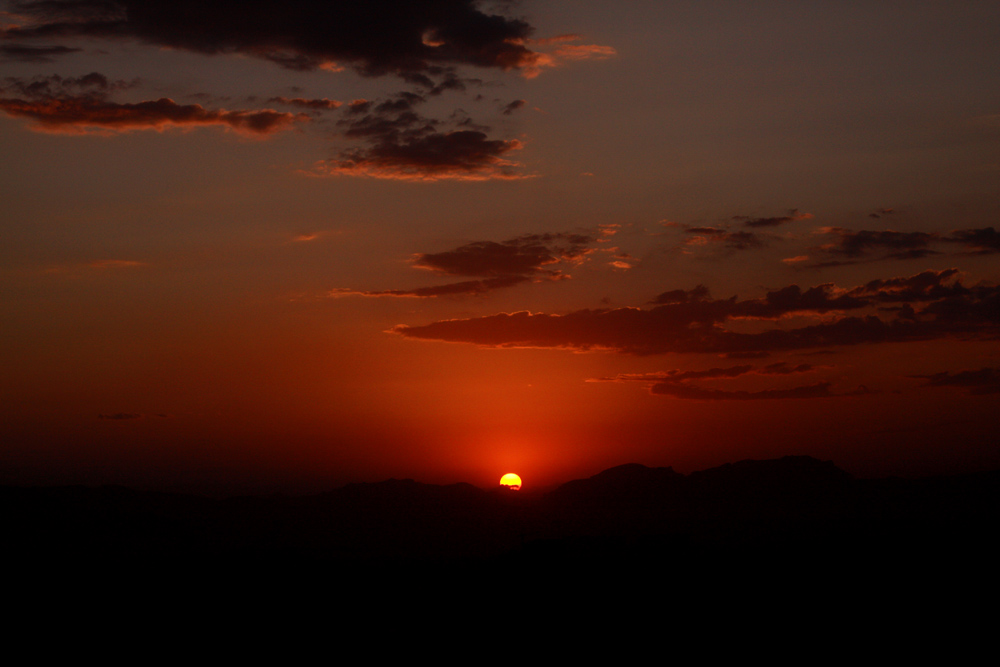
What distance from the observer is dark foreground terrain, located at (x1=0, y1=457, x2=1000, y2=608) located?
56.4 meters

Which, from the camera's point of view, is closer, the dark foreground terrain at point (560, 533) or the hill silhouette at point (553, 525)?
the dark foreground terrain at point (560, 533)

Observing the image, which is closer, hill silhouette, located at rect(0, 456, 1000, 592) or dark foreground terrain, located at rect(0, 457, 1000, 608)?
dark foreground terrain, located at rect(0, 457, 1000, 608)

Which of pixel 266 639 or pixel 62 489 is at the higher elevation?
pixel 62 489

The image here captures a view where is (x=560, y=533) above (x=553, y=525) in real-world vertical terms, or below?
below

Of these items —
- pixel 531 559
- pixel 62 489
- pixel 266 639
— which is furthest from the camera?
pixel 62 489

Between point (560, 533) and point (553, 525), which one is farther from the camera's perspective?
point (553, 525)

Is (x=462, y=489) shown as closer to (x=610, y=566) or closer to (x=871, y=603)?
(x=610, y=566)

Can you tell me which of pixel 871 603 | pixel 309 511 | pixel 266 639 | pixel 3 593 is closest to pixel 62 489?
pixel 309 511

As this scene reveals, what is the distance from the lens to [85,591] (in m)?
57.0

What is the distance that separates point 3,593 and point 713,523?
89.2 metres

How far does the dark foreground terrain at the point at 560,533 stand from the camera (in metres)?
56.4

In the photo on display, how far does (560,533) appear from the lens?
122062 millimetres

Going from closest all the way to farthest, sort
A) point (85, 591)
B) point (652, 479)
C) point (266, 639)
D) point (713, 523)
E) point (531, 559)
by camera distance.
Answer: point (266, 639) < point (85, 591) < point (531, 559) < point (713, 523) < point (652, 479)

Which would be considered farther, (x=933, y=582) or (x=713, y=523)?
(x=713, y=523)
